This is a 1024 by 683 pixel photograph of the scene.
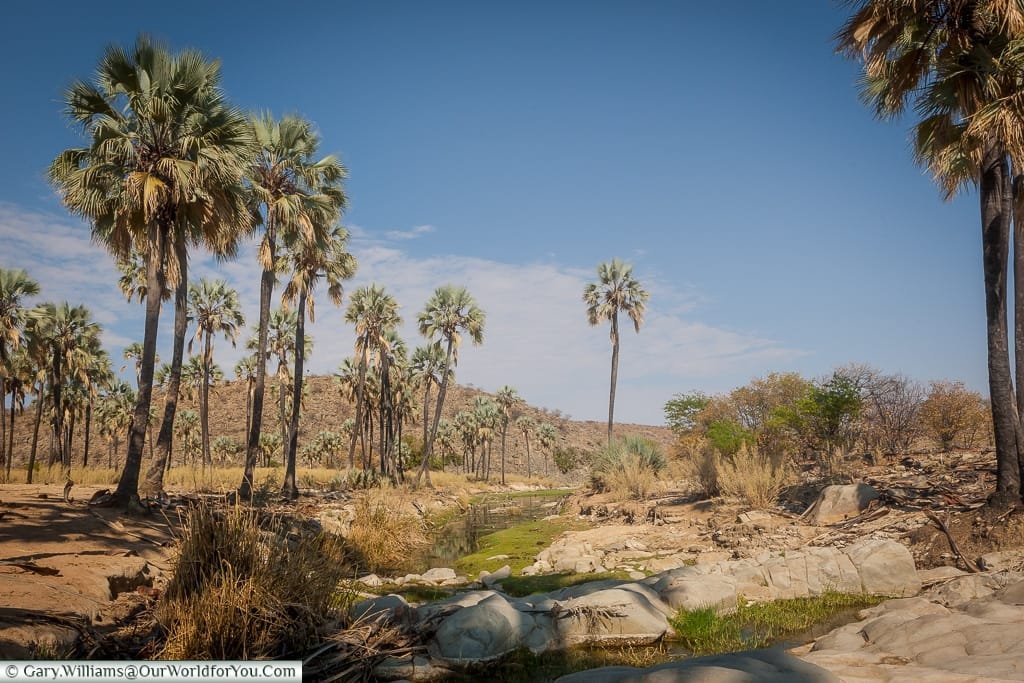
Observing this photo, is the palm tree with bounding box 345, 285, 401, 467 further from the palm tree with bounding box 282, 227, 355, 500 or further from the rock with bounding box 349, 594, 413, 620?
the rock with bounding box 349, 594, 413, 620

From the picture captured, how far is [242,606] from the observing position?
5.44 meters

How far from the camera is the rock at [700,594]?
342 inches

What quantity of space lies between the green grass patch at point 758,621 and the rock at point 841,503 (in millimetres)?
5111

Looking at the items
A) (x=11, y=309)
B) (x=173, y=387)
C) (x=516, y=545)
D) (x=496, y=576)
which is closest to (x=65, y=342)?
(x=11, y=309)

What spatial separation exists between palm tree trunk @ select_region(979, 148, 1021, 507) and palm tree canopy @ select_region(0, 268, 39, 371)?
119ft

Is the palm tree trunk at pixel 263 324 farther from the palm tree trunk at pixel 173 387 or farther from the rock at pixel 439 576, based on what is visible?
the rock at pixel 439 576

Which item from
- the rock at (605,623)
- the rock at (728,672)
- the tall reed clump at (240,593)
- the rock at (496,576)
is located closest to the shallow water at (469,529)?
the rock at (496,576)

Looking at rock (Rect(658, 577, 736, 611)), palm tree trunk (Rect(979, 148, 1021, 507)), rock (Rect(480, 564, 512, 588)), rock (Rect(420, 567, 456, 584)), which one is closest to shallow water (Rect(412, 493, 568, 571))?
rock (Rect(420, 567, 456, 584))

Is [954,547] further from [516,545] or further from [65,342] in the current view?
[65,342]

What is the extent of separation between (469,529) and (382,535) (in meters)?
9.08

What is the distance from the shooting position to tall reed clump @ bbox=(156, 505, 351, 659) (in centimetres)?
538

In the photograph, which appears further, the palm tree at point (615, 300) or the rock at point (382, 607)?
the palm tree at point (615, 300)

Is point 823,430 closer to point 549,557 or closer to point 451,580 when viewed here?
point 549,557

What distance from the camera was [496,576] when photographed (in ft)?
43.5
